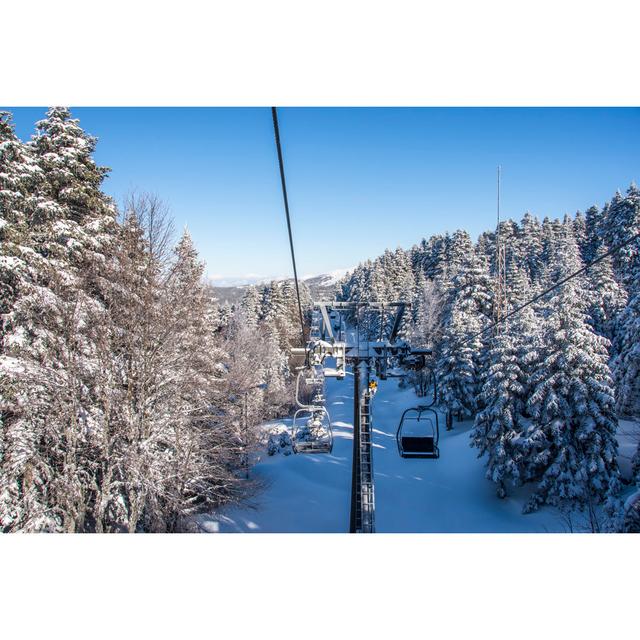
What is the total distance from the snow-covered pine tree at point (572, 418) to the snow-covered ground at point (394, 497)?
4.15 ft

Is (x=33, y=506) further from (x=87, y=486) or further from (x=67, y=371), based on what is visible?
(x=67, y=371)

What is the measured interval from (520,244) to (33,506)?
66477 millimetres

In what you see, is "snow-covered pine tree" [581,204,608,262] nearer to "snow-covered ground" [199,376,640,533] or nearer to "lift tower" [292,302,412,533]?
"snow-covered ground" [199,376,640,533]

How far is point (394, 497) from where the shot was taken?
20172 millimetres

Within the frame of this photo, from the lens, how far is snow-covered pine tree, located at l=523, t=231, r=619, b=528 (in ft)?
51.7

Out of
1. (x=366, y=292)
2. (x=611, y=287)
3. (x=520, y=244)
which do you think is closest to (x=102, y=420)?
(x=611, y=287)

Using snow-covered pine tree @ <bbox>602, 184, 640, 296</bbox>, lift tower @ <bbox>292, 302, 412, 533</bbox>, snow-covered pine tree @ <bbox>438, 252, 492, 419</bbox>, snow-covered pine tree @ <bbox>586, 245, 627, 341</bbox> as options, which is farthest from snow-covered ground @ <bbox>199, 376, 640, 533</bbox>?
snow-covered pine tree @ <bbox>602, 184, 640, 296</bbox>

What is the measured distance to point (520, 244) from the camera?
60.3 metres

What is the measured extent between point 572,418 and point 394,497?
950cm

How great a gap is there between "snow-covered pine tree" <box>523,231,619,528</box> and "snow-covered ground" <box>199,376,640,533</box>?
126 cm

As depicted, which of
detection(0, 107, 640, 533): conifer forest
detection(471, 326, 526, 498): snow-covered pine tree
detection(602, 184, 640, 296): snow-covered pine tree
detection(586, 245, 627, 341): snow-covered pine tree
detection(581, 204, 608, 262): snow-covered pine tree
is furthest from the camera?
detection(581, 204, 608, 262): snow-covered pine tree

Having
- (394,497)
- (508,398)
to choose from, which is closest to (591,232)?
(508,398)

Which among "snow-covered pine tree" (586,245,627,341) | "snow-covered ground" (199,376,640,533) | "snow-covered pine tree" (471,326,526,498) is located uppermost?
"snow-covered pine tree" (586,245,627,341)

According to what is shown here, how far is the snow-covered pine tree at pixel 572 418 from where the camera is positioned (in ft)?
51.7
